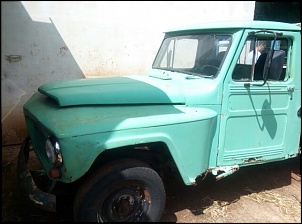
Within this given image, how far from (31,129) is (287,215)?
2.96 m

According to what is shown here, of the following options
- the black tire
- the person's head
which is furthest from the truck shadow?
the person's head

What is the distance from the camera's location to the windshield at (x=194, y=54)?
307 centimetres

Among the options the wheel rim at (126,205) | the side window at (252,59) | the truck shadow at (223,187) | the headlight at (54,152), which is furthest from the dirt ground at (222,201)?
the side window at (252,59)

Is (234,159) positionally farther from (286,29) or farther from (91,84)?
(91,84)

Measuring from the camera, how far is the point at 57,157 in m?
2.28

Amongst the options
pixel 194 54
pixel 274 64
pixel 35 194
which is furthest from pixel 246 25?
pixel 35 194

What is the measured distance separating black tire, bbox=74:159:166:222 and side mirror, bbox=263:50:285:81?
155cm

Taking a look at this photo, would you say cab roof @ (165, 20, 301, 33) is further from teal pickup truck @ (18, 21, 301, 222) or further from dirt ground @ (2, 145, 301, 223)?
dirt ground @ (2, 145, 301, 223)

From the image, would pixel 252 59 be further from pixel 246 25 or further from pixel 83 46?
pixel 83 46

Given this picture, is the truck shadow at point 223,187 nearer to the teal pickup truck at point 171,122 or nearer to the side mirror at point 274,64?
the teal pickup truck at point 171,122

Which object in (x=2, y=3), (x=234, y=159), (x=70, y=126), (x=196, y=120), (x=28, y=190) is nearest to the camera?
(x=2, y=3)

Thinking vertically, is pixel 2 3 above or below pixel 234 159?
above

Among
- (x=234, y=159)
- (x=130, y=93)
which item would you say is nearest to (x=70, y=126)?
(x=130, y=93)

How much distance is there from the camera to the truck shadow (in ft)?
10.9
